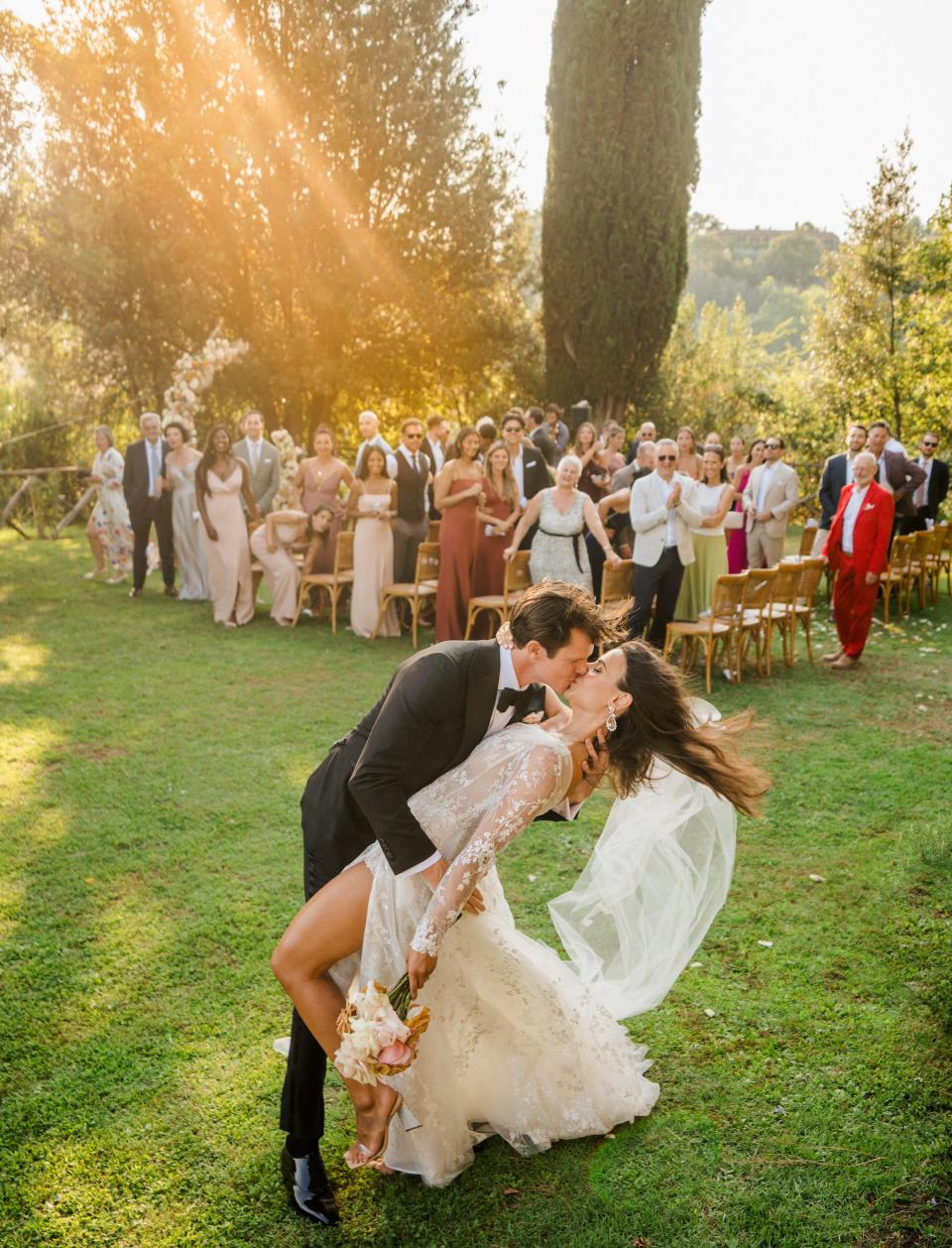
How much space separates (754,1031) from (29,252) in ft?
61.2

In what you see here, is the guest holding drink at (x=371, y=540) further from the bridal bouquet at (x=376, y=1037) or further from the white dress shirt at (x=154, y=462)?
the bridal bouquet at (x=376, y=1037)

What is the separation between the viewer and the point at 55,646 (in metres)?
9.52

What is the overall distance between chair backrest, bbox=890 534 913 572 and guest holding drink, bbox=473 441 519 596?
4.98 metres

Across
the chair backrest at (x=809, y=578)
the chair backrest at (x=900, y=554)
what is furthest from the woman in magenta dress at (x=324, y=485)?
the chair backrest at (x=900, y=554)

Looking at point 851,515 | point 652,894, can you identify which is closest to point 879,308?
point 851,515

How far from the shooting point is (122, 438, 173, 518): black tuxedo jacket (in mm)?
12227

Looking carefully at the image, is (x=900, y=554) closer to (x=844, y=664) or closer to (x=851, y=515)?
(x=851, y=515)

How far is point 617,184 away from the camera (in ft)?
65.7

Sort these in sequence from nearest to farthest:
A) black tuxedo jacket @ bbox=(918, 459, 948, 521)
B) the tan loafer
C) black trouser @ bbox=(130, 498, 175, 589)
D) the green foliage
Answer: the tan loafer → black trouser @ bbox=(130, 498, 175, 589) → black tuxedo jacket @ bbox=(918, 459, 948, 521) → the green foliage

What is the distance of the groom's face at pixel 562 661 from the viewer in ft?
8.59

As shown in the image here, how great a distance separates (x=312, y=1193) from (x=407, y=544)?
8258 mm

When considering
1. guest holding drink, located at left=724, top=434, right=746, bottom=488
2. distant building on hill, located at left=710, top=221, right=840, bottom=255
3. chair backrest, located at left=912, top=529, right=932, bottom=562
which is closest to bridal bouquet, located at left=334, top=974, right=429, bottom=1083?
chair backrest, located at left=912, top=529, right=932, bottom=562

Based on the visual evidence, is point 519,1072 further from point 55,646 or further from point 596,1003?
point 55,646

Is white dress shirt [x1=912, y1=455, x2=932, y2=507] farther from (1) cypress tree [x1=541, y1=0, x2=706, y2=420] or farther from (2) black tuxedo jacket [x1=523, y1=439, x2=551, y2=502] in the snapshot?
(1) cypress tree [x1=541, y1=0, x2=706, y2=420]
